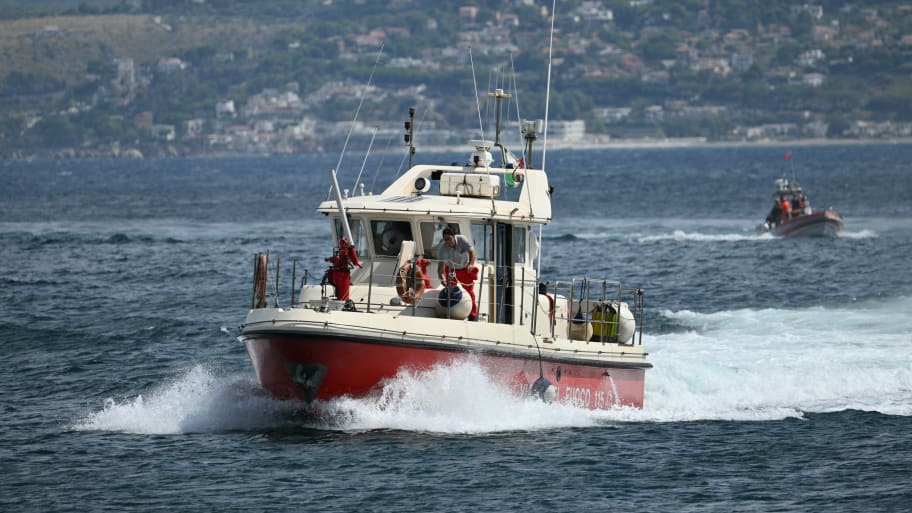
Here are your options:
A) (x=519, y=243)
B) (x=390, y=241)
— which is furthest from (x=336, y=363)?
(x=519, y=243)

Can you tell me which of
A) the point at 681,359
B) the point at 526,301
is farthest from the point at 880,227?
the point at 526,301

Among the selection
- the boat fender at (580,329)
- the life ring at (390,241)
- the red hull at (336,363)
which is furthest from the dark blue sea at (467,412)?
the life ring at (390,241)

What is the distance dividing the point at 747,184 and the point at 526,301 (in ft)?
324

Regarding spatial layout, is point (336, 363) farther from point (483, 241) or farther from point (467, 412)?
point (483, 241)

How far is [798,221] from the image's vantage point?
6119cm

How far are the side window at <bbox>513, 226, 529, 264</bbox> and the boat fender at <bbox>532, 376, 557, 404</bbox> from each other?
79.2 inches

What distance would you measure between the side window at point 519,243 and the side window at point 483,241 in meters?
0.44

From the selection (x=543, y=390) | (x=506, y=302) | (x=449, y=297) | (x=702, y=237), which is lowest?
(x=702, y=237)

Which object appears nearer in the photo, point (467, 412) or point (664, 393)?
point (467, 412)

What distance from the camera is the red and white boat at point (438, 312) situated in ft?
68.7

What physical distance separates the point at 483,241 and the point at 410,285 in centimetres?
158

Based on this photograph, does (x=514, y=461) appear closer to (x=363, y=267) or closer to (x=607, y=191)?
(x=363, y=267)

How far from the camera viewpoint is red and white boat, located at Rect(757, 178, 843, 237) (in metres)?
60.8

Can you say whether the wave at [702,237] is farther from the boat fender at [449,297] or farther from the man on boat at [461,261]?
the boat fender at [449,297]
